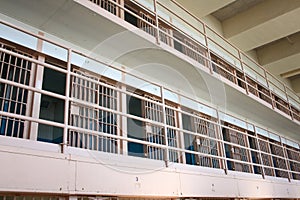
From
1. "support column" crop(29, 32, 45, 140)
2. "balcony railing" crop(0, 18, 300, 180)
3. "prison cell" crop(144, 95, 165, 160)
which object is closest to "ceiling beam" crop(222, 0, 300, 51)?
"balcony railing" crop(0, 18, 300, 180)

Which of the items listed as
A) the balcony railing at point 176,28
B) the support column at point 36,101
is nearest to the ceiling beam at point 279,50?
the balcony railing at point 176,28

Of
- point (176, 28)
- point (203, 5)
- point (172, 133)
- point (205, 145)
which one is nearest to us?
point (176, 28)

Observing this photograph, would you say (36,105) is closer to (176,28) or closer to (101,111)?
(101,111)

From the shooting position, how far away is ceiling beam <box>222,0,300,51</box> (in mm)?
5430

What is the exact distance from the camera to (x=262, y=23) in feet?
18.6

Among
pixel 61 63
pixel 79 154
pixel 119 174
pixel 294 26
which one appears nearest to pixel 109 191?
Result: pixel 119 174

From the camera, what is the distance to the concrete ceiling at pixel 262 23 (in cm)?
525

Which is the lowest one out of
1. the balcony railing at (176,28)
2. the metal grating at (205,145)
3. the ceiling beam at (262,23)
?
the metal grating at (205,145)

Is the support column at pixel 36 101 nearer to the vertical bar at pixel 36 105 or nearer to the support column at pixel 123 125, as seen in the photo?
the vertical bar at pixel 36 105

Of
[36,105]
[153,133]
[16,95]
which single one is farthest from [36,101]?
[153,133]

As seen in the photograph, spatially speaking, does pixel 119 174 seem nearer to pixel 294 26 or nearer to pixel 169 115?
pixel 169 115

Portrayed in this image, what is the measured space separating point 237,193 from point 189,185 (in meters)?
1.02

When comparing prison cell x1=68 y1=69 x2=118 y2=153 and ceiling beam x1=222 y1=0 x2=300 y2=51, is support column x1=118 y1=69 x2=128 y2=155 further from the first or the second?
ceiling beam x1=222 y1=0 x2=300 y2=51

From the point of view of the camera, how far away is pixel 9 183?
1488mm
